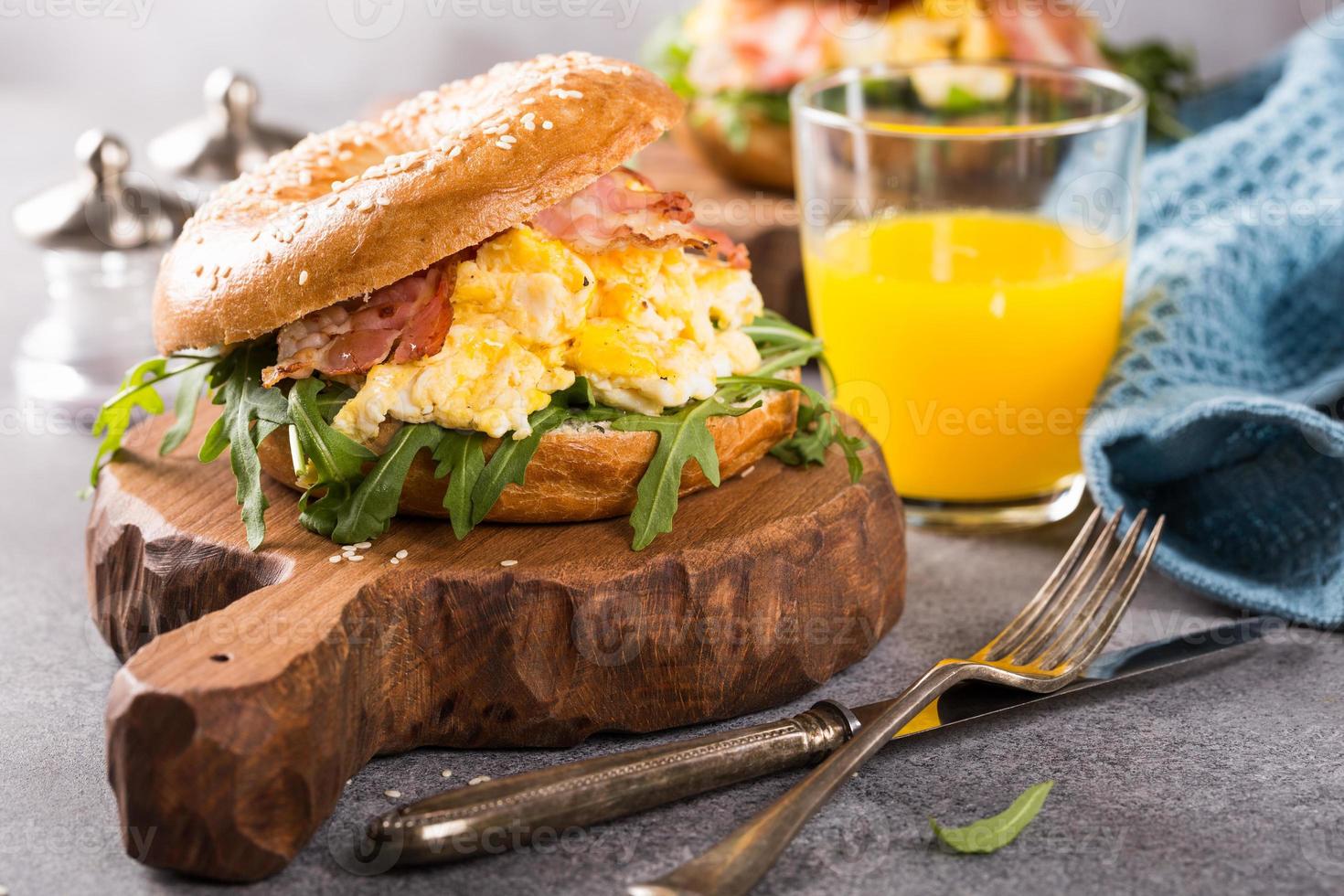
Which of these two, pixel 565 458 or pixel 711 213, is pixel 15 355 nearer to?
pixel 711 213

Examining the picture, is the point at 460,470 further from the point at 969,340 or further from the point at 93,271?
the point at 93,271

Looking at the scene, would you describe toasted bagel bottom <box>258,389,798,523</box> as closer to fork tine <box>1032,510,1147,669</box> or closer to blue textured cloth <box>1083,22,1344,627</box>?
fork tine <box>1032,510,1147,669</box>

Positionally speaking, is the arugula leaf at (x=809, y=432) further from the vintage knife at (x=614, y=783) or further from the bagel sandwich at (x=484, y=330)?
the vintage knife at (x=614, y=783)

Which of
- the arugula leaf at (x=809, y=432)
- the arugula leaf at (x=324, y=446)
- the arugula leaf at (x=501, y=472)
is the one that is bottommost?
the arugula leaf at (x=809, y=432)

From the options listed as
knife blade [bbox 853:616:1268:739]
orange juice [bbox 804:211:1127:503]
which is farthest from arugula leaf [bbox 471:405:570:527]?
orange juice [bbox 804:211:1127:503]

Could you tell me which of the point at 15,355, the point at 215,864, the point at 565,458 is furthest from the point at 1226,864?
the point at 15,355

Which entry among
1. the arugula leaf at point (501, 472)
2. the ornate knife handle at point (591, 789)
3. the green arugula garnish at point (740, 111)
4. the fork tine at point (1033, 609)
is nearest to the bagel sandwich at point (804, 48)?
the green arugula garnish at point (740, 111)

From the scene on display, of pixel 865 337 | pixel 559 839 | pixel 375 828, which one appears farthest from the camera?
pixel 865 337
